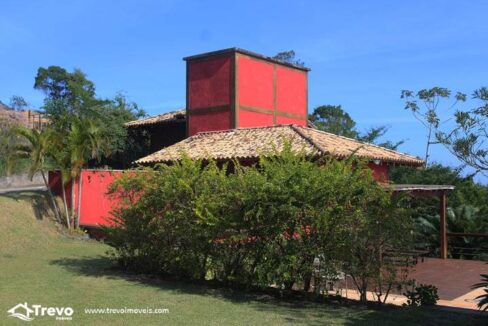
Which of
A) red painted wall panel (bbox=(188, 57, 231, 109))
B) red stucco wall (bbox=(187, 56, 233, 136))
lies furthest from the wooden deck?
red painted wall panel (bbox=(188, 57, 231, 109))

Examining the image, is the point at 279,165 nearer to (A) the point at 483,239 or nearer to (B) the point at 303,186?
(B) the point at 303,186

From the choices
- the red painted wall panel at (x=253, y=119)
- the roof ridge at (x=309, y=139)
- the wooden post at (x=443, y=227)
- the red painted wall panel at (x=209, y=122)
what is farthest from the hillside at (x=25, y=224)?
the wooden post at (x=443, y=227)

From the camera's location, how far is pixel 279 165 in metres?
9.05

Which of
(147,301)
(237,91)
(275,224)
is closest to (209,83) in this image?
(237,91)

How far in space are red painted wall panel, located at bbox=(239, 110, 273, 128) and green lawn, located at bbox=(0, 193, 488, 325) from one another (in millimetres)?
10077

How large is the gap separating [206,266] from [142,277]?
4.79ft

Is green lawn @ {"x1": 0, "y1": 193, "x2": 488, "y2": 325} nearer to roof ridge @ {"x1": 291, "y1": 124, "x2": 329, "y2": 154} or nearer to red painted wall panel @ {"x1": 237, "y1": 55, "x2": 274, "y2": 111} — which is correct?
roof ridge @ {"x1": 291, "y1": 124, "x2": 329, "y2": 154}

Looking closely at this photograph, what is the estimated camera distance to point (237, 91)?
20.4 metres

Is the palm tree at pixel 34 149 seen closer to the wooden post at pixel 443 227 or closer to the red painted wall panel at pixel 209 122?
the red painted wall panel at pixel 209 122

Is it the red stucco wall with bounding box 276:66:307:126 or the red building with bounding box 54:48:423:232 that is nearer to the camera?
the red building with bounding box 54:48:423:232

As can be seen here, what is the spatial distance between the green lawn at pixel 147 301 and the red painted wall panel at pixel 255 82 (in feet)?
34.6

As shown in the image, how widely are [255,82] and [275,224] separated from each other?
1355cm

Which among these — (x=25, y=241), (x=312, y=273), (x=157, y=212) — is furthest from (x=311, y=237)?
(x=25, y=241)

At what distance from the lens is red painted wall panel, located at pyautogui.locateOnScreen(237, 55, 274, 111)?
20641 millimetres
